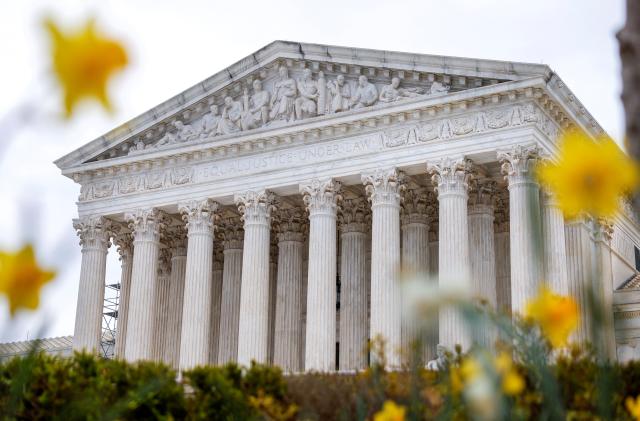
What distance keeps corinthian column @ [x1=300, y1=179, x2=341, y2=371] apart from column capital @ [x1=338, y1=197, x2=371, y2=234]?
3358mm

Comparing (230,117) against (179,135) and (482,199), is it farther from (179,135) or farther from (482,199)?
(482,199)

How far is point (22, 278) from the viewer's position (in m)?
3.67

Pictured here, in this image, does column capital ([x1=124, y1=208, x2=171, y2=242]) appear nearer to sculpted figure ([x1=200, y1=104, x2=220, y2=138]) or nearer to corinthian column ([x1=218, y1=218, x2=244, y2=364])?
corinthian column ([x1=218, y1=218, x2=244, y2=364])

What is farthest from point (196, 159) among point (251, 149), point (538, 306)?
point (538, 306)

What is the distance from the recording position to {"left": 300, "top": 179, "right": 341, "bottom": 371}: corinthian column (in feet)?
116

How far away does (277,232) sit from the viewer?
141 feet

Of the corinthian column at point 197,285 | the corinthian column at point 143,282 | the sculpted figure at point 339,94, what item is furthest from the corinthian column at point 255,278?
the sculpted figure at point 339,94

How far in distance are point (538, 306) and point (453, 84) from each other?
32.1 m

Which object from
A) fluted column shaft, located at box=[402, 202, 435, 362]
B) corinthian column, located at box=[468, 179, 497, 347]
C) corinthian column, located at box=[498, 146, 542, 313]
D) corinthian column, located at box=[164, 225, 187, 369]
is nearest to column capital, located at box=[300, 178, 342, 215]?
fluted column shaft, located at box=[402, 202, 435, 362]

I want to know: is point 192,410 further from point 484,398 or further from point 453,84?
point 453,84

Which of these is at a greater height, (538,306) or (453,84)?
(453,84)

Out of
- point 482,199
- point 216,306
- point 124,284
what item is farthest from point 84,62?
point 124,284

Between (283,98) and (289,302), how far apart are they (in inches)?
361

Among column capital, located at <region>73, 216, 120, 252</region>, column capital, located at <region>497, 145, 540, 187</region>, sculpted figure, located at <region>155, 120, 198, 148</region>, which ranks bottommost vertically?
column capital, located at <region>73, 216, 120, 252</region>
